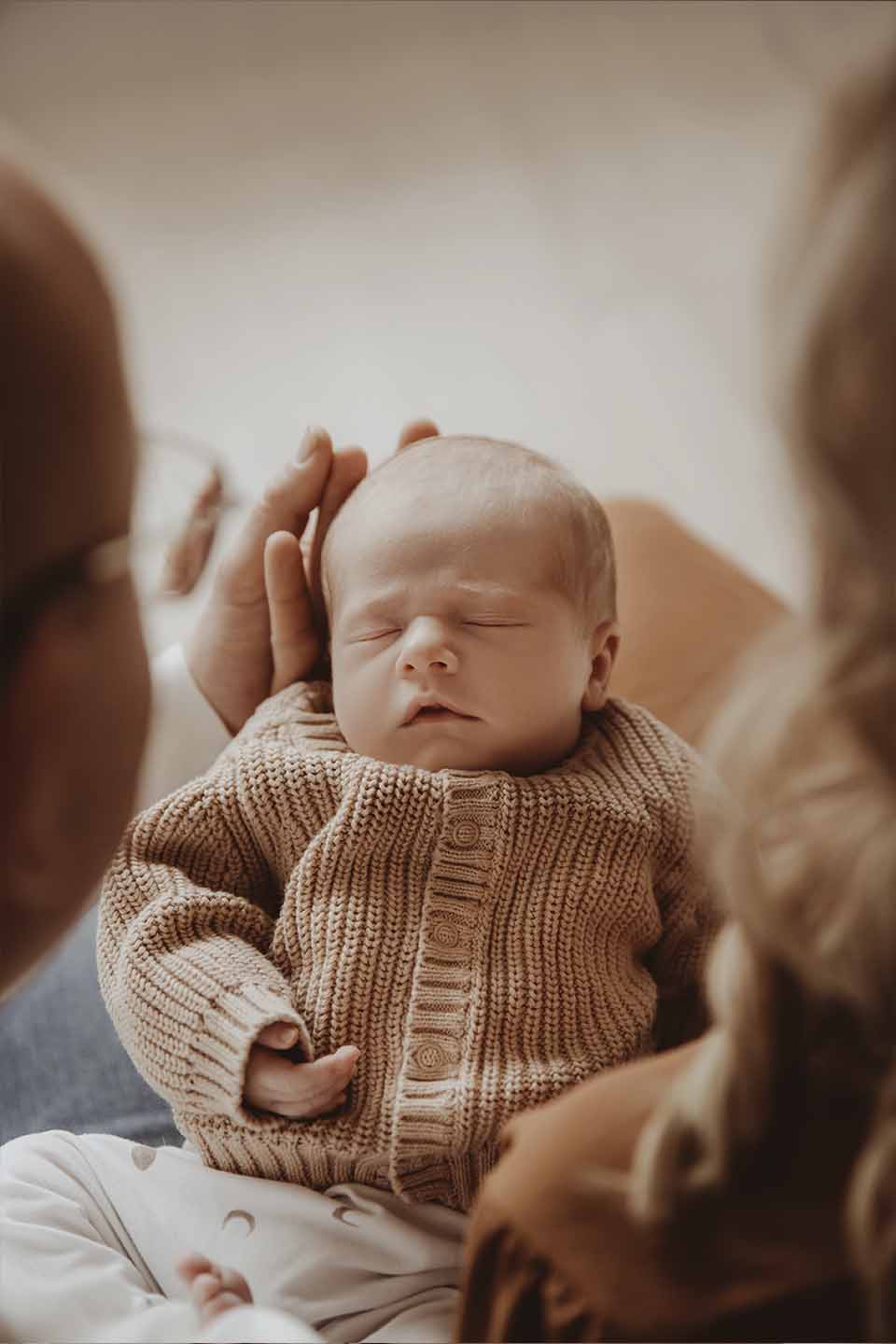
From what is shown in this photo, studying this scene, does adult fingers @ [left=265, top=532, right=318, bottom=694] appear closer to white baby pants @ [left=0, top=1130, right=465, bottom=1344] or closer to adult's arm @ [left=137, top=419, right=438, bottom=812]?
adult's arm @ [left=137, top=419, right=438, bottom=812]

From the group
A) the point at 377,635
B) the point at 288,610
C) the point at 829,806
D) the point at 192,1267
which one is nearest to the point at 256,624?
the point at 288,610

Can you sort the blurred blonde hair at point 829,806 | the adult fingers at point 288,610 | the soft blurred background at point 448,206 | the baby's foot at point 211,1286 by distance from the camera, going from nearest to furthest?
the blurred blonde hair at point 829,806 < the baby's foot at point 211,1286 < the adult fingers at point 288,610 < the soft blurred background at point 448,206

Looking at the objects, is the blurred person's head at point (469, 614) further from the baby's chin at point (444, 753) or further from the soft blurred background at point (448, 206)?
the soft blurred background at point (448, 206)

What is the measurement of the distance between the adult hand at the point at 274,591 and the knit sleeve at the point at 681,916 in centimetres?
32

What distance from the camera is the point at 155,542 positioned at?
68cm

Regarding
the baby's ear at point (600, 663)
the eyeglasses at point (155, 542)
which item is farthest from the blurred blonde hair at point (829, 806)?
the baby's ear at point (600, 663)

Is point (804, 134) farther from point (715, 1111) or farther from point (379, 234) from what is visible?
point (379, 234)

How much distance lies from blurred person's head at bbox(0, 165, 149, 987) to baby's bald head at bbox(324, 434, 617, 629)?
14.8 inches

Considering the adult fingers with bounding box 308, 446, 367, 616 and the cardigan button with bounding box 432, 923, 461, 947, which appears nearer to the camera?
the cardigan button with bounding box 432, 923, 461, 947

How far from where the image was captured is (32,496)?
531mm

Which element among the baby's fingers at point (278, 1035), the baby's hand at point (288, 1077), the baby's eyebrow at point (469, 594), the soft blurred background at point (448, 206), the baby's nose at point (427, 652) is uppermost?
the soft blurred background at point (448, 206)

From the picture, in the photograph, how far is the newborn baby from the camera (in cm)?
84

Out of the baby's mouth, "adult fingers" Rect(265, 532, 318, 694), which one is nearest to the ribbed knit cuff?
the baby's mouth

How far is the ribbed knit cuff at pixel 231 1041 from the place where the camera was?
2.67 ft
